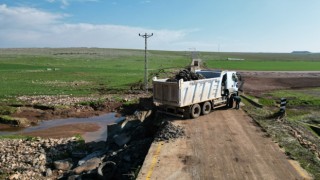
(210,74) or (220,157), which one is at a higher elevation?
(210,74)

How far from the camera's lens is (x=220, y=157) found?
12688 mm

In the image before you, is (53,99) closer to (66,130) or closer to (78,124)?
(78,124)

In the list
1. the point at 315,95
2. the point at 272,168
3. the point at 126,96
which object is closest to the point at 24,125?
the point at 126,96

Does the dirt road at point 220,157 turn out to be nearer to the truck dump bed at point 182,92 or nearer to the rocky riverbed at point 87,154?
the rocky riverbed at point 87,154

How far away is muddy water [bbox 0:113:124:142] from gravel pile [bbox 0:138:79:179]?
2.81m

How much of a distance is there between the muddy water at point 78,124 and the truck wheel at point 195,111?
7459mm

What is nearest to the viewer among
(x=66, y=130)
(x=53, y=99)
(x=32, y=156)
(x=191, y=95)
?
(x=32, y=156)

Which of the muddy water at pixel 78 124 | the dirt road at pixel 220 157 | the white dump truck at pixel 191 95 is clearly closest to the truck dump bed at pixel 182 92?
the white dump truck at pixel 191 95

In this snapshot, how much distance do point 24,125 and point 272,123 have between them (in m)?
18.2

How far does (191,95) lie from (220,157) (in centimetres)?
646

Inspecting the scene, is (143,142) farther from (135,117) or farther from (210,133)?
(135,117)

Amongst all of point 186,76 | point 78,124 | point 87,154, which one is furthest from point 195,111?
point 78,124

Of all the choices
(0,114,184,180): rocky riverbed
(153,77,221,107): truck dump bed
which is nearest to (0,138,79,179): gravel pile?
(0,114,184,180): rocky riverbed

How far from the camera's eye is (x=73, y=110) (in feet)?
98.9
